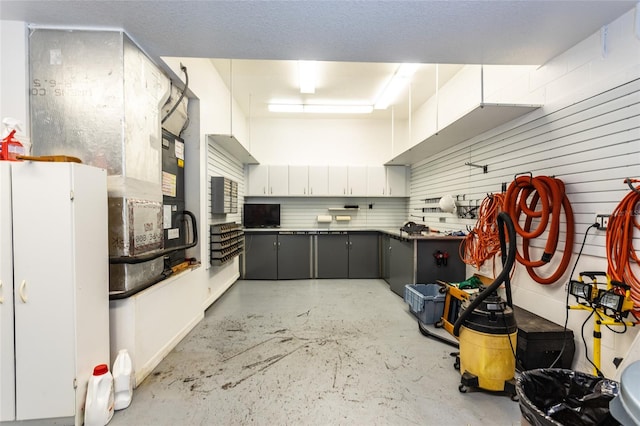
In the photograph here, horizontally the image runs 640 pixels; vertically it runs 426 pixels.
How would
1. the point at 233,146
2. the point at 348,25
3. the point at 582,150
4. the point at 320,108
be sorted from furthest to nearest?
the point at 320,108 → the point at 233,146 → the point at 582,150 → the point at 348,25

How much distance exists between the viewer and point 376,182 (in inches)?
226

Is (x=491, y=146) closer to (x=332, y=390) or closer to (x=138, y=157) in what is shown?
(x=332, y=390)

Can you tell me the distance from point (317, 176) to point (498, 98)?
136 inches

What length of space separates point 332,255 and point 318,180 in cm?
170

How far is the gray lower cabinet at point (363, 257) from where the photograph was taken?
534 centimetres

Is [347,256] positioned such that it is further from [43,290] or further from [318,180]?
[43,290]

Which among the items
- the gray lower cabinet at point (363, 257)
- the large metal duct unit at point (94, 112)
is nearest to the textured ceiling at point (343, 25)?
the large metal duct unit at point (94, 112)

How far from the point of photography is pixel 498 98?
318 cm

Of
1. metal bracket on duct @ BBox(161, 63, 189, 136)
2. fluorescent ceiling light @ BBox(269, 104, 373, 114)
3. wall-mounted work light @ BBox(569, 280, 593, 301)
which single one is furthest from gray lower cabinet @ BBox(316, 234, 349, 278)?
wall-mounted work light @ BBox(569, 280, 593, 301)

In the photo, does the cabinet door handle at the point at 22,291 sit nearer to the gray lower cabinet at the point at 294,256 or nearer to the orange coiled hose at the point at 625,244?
the gray lower cabinet at the point at 294,256

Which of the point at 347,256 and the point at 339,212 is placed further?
the point at 339,212

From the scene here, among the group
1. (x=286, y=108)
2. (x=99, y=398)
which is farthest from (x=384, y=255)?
(x=99, y=398)

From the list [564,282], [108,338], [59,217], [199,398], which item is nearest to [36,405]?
[108,338]

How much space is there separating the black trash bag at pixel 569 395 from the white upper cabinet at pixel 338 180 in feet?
14.5
